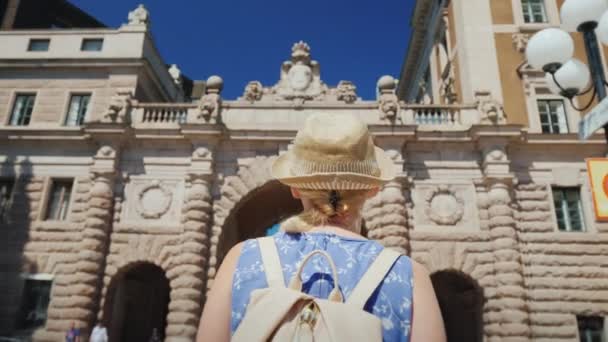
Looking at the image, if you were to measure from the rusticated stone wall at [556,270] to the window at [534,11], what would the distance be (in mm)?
7793

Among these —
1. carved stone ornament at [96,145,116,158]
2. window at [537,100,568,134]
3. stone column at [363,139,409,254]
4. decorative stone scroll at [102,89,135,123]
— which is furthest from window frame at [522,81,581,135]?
carved stone ornament at [96,145,116,158]

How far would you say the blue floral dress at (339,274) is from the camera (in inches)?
69.6

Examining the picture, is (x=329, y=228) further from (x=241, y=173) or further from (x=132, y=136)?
(x=132, y=136)

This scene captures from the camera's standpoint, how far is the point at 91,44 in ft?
63.3

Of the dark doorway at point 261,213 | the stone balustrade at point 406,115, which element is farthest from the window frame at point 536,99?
the dark doorway at point 261,213

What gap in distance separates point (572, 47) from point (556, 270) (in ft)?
34.2

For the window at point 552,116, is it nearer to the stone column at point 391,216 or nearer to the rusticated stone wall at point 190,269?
the stone column at point 391,216

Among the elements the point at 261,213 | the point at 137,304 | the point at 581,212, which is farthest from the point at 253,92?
the point at 581,212

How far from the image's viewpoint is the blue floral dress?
5.80 ft

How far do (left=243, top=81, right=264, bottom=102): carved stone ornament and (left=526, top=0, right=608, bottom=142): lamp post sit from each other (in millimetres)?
11703

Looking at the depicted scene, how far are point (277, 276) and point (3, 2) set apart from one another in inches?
1170

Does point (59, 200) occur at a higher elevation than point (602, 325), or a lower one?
higher

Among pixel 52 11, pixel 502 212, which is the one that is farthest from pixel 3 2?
pixel 502 212

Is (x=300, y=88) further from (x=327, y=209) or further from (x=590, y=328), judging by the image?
(x=327, y=209)
